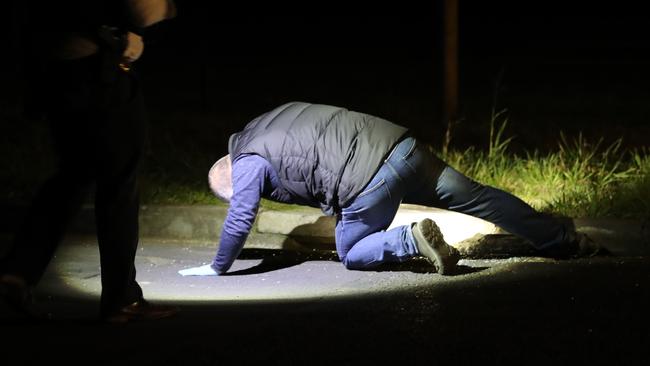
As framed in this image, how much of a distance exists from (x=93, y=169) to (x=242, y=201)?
1499 millimetres

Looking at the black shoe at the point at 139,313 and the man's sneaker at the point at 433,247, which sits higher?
the man's sneaker at the point at 433,247

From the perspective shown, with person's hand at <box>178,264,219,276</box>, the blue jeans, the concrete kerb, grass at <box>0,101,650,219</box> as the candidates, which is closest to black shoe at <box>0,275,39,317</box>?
person's hand at <box>178,264,219,276</box>

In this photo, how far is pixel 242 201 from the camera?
6012 mm

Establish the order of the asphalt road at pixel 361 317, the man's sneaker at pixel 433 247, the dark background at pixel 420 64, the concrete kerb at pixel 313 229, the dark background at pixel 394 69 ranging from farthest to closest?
the dark background at pixel 420 64
the dark background at pixel 394 69
the concrete kerb at pixel 313 229
the man's sneaker at pixel 433 247
the asphalt road at pixel 361 317

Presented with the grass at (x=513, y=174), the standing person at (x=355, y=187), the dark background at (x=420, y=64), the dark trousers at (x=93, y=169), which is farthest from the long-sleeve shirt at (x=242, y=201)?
the dark background at (x=420, y=64)

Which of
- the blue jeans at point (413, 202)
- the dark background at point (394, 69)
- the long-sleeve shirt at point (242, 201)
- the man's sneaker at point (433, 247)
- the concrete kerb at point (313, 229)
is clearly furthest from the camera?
the dark background at point (394, 69)

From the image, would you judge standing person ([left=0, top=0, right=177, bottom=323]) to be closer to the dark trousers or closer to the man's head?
the dark trousers

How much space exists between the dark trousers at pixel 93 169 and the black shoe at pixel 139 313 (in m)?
0.04

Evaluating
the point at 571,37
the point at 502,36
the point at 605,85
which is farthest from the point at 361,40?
the point at 605,85

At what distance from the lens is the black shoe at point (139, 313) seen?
15.6ft

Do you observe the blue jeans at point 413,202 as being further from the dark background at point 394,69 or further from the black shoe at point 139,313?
the dark background at point 394,69

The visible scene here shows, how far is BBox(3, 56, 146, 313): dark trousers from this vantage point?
4512 mm

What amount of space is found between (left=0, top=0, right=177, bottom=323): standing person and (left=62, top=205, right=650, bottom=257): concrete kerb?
2.55 meters

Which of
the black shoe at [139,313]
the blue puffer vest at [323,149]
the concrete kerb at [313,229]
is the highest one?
the blue puffer vest at [323,149]
